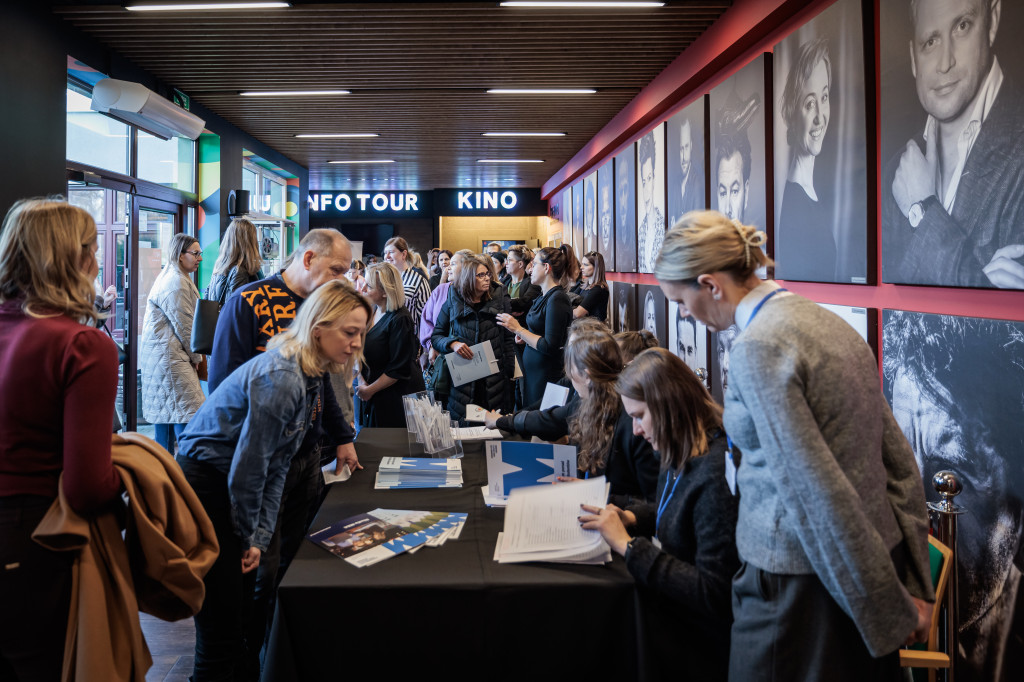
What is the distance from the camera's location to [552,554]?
1867 millimetres

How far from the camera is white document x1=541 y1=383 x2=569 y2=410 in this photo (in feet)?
9.96

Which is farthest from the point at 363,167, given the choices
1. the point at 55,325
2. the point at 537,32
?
the point at 55,325

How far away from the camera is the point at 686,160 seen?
539 cm

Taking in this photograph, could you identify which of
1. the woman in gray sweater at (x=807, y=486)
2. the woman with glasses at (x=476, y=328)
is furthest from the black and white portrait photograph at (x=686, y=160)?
the woman in gray sweater at (x=807, y=486)

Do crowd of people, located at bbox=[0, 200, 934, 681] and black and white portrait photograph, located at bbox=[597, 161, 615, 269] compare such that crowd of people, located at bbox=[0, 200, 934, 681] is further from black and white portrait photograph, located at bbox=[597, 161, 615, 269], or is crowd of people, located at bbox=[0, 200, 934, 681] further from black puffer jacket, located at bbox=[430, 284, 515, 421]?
black and white portrait photograph, located at bbox=[597, 161, 615, 269]

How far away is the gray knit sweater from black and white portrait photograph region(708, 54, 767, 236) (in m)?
2.59

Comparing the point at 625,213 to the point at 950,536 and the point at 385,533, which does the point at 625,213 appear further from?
the point at 385,533

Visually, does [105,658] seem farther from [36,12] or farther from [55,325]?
[36,12]

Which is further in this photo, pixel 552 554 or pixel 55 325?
pixel 552 554

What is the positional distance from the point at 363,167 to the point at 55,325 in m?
11.1

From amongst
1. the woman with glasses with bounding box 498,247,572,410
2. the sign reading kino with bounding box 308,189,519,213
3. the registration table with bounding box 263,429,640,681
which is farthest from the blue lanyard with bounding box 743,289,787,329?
the sign reading kino with bounding box 308,189,519,213

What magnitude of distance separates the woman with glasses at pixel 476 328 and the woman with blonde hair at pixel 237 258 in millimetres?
1320

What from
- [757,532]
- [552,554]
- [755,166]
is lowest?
[552,554]

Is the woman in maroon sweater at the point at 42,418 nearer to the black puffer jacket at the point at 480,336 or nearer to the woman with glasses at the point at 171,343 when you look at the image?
the black puffer jacket at the point at 480,336
